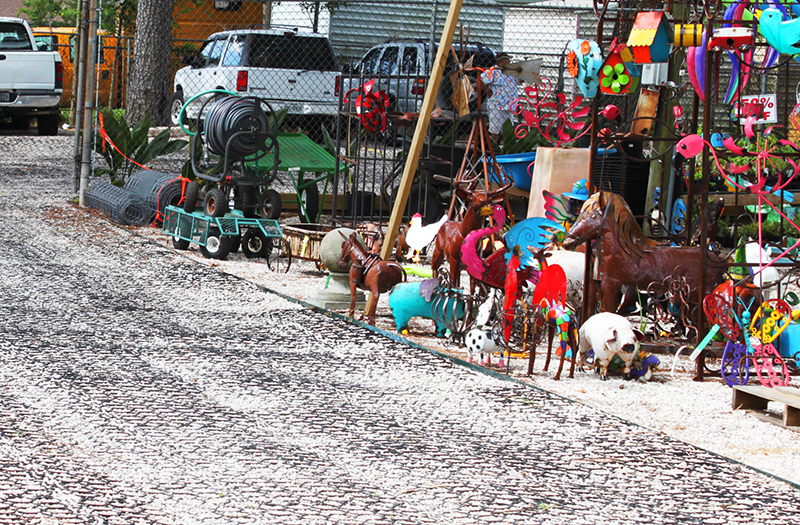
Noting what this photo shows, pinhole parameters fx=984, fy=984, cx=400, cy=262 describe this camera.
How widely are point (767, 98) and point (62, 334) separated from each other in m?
4.37

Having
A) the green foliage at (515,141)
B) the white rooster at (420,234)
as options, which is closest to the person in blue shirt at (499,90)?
the green foliage at (515,141)

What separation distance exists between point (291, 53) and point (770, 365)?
1099 centimetres

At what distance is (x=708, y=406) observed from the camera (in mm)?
4684

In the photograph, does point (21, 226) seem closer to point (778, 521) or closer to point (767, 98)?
point (767, 98)

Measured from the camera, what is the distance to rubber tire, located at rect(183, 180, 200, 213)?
8.46 metres

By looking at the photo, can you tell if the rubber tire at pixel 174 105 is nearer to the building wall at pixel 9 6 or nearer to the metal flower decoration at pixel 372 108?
the metal flower decoration at pixel 372 108

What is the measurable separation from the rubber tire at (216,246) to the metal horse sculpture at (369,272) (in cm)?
205

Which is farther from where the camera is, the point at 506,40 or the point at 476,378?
the point at 506,40

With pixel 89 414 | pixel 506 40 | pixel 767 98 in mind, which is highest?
pixel 506 40

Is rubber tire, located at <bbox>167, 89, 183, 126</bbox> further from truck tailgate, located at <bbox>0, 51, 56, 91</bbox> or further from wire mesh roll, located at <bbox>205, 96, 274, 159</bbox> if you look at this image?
wire mesh roll, located at <bbox>205, 96, 274, 159</bbox>

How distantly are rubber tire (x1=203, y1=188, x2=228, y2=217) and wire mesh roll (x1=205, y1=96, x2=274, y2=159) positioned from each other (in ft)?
1.12

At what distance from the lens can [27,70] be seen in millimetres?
15008

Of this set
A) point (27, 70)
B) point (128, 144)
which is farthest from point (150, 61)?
point (128, 144)

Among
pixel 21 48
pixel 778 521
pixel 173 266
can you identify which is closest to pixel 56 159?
pixel 21 48
